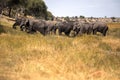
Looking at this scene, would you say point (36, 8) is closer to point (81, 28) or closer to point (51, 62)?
point (81, 28)

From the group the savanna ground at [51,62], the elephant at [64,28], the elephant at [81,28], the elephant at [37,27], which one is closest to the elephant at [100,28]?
the elephant at [81,28]

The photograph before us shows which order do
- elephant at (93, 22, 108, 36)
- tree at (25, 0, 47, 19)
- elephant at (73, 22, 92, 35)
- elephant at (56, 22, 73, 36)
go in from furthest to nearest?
tree at (25, 0, 47, 19) → elephant at (93, 22, 108, 36) → elephant at (73, 22, 92, 35) → elephant at (56, 22, 73, 36)

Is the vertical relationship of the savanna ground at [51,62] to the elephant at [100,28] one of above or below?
above

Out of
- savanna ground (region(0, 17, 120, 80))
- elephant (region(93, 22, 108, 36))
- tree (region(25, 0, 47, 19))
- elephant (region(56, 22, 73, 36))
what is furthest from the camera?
tree (region(25, 0, 47, 19))

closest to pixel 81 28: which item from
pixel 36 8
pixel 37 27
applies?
pixel 37 27

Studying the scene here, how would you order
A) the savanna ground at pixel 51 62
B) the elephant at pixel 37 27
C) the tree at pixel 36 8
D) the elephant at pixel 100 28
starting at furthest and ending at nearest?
1. the tree at pixel 36 8
2. the elephant at pixel 100 28
3. the elephant at pixel 37 27
4. the savanna ground at pixel 51 62

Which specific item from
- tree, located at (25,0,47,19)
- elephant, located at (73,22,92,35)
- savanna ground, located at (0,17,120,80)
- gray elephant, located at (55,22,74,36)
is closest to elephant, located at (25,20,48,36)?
gray elephant, located at (55,22,74,36)

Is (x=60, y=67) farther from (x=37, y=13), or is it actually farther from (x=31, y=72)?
(x=37, y=13)

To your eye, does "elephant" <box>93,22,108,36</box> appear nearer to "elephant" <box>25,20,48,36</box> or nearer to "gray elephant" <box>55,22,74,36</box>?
"gray elephant" <box>55,22,74,36</box>

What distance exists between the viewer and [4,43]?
16.6 metres

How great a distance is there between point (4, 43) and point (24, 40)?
1463mm

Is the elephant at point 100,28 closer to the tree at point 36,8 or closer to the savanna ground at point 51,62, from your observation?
the savanna ground at point 51,62

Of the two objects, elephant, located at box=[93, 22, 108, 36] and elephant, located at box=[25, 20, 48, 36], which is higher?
elephant, located at box=[25, 20, 48, 36]

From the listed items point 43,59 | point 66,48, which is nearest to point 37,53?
point 43,59
